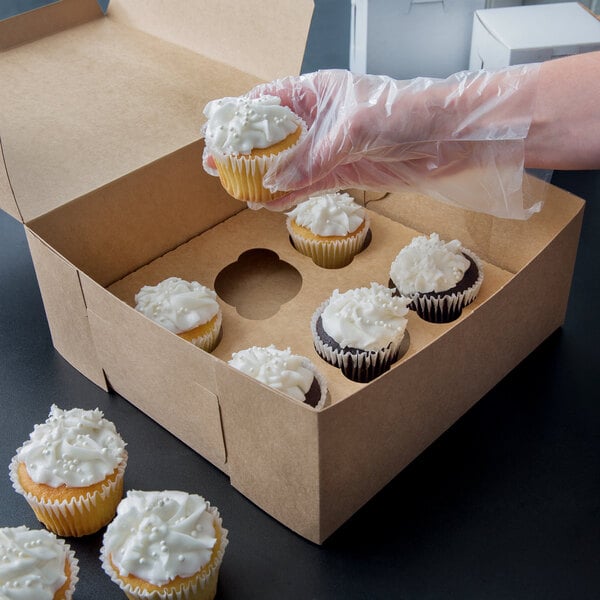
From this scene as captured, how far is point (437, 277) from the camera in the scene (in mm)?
1606

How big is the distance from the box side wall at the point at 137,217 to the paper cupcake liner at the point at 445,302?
0.49 metres

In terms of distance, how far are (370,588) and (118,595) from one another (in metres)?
0.35

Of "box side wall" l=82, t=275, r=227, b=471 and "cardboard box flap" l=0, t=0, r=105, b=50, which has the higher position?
"cardboard box flap" l=0, t=0, r=105, b=50

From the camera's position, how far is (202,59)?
1981 mm

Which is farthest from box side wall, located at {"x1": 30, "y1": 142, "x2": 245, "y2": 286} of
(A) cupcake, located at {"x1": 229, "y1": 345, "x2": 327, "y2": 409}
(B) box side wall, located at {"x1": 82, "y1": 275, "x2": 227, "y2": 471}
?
(A) cupcake, located at {"x1": 229, "y1": 345, "x2": 327, "y2": 409}

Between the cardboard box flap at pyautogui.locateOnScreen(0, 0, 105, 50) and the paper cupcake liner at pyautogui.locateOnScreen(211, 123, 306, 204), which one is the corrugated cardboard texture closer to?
the cardboard box flap at pyautogui.locateOnScreen(0, 0, 105, 50)

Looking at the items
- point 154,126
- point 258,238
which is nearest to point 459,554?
point 258,238

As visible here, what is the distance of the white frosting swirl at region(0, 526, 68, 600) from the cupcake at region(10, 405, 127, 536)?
0.08 meters

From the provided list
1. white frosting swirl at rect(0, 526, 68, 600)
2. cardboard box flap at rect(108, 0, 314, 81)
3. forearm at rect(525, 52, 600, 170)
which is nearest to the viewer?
white frosting swirl at rect(0, 526, 68, 600)

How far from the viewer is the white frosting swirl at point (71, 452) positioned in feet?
4.17

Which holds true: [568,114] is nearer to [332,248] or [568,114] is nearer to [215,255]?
[332,248]

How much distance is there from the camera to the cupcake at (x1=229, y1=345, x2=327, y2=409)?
140cm

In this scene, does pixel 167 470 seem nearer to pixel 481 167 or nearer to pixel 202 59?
pixel 481 167

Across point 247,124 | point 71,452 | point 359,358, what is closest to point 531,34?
point 247,124
